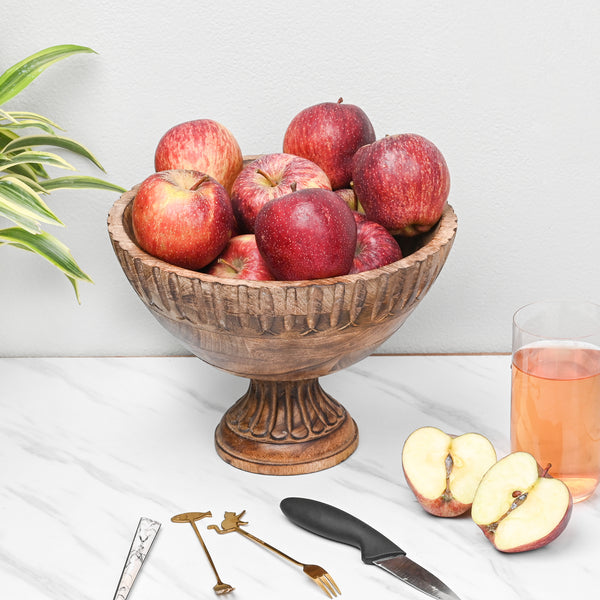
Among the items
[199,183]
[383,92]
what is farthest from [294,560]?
[383,92]

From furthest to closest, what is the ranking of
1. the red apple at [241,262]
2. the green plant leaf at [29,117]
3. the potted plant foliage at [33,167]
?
the green plant leaf at [29,117], the potted plant foliage at [33,167], the red apple at [241,262]

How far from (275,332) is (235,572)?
0.23 meters

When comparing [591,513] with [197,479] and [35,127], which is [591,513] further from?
[35,127]

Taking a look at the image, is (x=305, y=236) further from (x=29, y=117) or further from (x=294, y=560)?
(x=29, y=117)

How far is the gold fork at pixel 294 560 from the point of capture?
830 millimetres

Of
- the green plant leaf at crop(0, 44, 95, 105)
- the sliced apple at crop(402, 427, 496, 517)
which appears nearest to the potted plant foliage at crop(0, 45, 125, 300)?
the green plant leaf at crop(0, 44, 95, 105)

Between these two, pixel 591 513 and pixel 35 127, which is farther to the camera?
pixel 35 127

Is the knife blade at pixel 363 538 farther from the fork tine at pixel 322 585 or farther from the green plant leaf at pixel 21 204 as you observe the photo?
the green plant leaf at pixel 21 204

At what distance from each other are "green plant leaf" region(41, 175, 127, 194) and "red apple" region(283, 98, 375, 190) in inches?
10.0

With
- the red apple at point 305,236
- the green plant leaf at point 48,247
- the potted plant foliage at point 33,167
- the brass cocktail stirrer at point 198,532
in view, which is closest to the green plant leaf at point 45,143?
the potted plant foliage at point 33,167

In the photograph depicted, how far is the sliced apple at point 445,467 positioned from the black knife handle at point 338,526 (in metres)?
0.07

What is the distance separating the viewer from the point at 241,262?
94 cm

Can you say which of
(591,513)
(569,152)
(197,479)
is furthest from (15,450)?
(569,152)

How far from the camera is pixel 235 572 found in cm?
86
